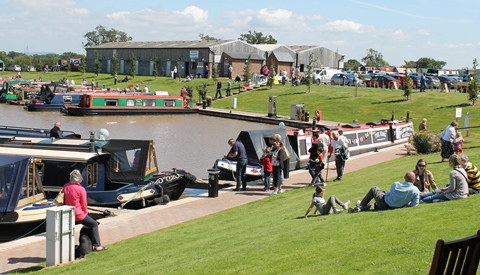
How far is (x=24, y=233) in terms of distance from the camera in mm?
13703

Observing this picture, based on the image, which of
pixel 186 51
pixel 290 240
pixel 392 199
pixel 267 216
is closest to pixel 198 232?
pixel 267 216

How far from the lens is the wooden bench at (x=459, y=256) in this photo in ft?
17.4

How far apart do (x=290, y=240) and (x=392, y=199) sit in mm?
2595

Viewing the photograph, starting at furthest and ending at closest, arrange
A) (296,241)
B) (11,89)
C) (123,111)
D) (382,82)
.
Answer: (11,89)
(382,82)
(123,111)
(296,241)

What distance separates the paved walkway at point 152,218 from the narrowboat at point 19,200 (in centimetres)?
83

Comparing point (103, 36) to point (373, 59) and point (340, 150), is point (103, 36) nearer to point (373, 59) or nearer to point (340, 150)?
point (373, 59)

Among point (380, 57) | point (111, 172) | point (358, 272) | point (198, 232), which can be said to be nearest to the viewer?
point (358, 272)

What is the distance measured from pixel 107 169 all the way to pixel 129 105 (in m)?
33.8

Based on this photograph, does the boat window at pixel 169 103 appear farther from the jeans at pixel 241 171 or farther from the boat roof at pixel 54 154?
the boat roof at pixel 54 154

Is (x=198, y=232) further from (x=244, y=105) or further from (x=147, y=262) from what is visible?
(x=244, y=105)

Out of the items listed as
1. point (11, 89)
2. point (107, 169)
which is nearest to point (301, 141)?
point (107, 169)

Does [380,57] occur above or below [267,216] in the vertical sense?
above

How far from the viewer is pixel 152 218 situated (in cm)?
1514

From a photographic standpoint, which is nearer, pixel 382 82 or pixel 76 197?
pixel 76 197
